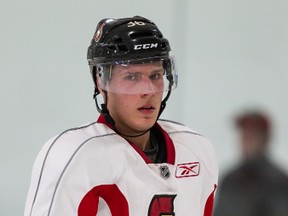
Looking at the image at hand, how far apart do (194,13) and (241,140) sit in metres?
0.52

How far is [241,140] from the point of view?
3084 mm

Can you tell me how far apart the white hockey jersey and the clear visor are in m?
0.10

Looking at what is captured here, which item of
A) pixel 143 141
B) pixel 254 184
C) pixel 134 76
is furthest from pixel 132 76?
pixel 254 184

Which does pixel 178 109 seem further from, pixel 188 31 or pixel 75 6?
pixel 75 6

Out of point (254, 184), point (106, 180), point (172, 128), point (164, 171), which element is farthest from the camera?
point (254, 184)

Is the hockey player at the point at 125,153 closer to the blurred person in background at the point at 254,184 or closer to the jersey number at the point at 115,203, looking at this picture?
the jersey number at the point at 115,203

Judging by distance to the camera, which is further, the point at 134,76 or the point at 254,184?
the point at 254,184

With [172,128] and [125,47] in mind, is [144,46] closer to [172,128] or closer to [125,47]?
[125,47]

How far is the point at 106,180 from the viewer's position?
5.89ft

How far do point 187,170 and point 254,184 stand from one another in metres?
1.06

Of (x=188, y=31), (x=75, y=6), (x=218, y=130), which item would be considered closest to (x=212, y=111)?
(x=218, y=130)

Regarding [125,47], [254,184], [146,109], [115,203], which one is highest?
[125,47]

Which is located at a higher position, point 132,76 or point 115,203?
point 132,76

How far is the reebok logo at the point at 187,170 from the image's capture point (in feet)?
6.35
